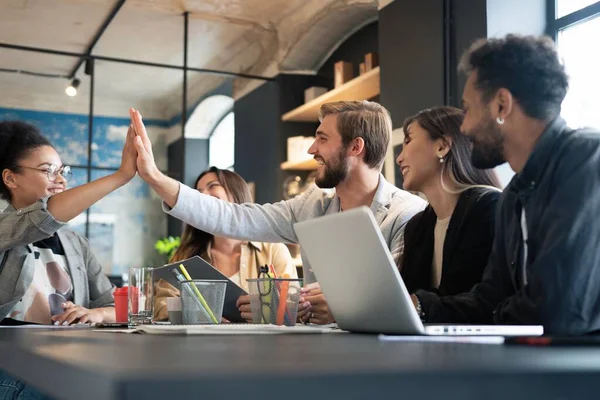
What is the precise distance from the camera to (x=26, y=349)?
849 millimetres

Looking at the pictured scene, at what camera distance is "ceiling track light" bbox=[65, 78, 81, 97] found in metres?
6.34

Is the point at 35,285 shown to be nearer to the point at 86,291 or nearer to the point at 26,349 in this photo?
the point at 86,291

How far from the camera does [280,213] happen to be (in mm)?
2639

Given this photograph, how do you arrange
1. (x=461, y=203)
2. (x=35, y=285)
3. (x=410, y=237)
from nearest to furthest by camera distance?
1. (x=461, y=203)
2. (x=410, y=237)
3. (x=35, y=285)

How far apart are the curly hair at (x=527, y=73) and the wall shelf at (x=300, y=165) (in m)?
4.20

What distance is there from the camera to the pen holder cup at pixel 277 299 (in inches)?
63.8

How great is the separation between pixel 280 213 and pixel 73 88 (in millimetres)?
4256

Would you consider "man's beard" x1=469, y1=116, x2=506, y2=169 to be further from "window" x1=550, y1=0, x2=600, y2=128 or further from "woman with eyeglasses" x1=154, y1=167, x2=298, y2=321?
"window" x1=550, y1=0, x2=600, y2=128

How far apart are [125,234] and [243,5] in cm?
218

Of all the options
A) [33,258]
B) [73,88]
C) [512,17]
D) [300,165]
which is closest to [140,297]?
[33,258]

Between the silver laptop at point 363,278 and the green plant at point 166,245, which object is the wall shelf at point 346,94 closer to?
the green plant at point 166,245

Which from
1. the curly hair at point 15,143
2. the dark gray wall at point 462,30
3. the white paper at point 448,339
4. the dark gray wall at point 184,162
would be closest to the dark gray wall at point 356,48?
the dark gray wall at point 184,162

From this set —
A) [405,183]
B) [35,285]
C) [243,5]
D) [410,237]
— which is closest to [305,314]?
[410,237]

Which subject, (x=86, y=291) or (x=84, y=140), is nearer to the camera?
(x=86, y=291)
